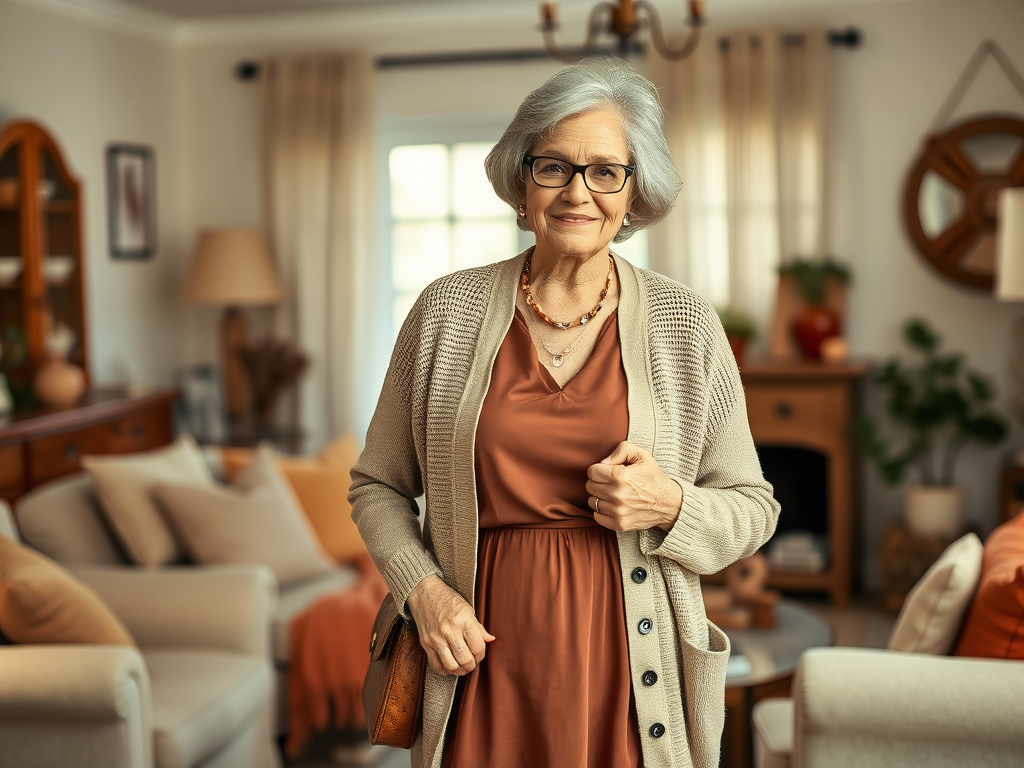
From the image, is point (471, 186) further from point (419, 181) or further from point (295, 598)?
point (295, 598)

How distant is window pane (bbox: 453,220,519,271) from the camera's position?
5.43 meters

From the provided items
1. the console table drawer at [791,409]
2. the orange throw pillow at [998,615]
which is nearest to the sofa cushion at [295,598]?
the orange throw pillow at [998,615]

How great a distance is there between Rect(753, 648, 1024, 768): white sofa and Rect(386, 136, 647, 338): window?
357 centimetres

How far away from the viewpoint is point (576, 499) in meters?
1.37

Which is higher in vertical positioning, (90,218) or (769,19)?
(769,19)

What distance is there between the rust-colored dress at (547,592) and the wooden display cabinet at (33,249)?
11.1ft

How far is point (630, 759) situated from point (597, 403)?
0.44 m

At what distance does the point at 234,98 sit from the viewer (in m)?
5.62

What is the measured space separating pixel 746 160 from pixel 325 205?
6.68 ft

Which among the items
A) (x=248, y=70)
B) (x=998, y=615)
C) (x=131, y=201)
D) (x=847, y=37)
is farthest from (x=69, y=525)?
(x=847, y=37)

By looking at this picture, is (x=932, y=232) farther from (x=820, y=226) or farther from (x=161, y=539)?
(x=161, y=539)

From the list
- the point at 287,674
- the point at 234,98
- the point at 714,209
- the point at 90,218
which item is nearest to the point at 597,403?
the point at 287,674

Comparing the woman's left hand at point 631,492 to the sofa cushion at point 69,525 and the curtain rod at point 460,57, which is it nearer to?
the sofa cushion at point 69,525

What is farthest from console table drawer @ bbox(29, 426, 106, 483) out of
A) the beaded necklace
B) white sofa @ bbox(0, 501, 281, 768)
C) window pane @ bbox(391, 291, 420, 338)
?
the beaded necklace
